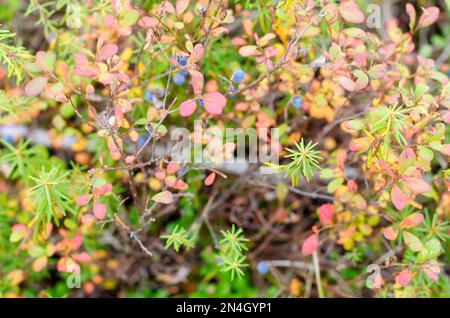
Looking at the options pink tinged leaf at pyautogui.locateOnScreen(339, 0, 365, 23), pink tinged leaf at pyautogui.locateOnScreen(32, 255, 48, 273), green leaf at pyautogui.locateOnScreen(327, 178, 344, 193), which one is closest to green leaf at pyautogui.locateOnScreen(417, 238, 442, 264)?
green leaf at pyautogui.locateOnScreen(327, 178, 344, 193)

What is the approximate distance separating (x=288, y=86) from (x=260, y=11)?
8.7 inches

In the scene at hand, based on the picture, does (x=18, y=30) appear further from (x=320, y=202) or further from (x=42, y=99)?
(x=320, y=202)

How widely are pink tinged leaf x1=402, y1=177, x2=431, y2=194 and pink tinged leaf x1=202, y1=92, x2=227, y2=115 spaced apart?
43 centimetres

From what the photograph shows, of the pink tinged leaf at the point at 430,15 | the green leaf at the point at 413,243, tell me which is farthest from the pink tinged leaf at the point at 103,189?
the pink tinged leaf at the point at 430,15

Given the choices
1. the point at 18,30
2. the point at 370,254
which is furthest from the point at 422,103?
the point at 18,30

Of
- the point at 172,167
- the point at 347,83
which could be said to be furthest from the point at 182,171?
the point at 347,83

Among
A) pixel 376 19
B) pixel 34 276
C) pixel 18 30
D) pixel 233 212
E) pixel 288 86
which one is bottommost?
pixel 34 276

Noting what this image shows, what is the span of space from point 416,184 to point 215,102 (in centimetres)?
47

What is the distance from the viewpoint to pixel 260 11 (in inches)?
56.9

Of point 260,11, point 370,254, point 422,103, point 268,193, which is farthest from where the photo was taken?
point 268,193

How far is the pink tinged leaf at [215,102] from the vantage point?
1.15 m

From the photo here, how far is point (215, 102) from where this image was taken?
1158mm

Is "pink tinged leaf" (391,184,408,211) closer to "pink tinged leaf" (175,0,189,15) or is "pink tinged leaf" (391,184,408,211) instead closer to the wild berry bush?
the wild berry bush
